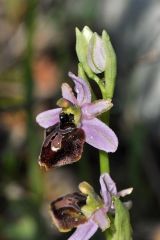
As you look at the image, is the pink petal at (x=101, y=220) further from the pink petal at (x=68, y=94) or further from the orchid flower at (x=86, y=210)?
the pink petal at (x=68, y=94)

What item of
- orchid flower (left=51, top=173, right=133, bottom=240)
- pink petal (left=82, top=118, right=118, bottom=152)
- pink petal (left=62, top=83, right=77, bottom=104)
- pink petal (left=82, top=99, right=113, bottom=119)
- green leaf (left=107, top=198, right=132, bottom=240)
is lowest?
green leaf (left=107, top=198, right=132, bottom=240)

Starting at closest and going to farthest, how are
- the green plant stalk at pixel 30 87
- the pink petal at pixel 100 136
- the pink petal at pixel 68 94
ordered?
the pink petal at pixel 100 136 < the pink petal at pixel 68 94 < the green plant stalk at pixel 30 87

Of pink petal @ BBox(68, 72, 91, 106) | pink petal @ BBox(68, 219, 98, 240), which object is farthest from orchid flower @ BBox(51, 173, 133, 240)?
pink petal @ BBox(68, 72, 91, 106)

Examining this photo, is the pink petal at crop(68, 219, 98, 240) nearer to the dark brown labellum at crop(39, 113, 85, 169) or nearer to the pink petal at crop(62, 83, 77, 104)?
the dark brown labellum at crop(39, 113, 85, 169)

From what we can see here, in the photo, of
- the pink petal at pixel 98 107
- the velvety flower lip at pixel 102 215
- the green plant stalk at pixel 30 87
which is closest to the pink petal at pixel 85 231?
the velvety flower lip at pixel 102 215

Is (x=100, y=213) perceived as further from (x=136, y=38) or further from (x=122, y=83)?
(x=136, y=38)
